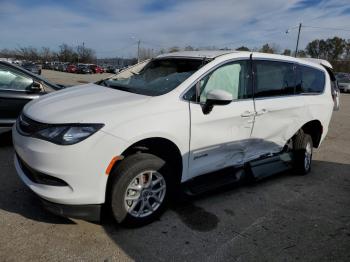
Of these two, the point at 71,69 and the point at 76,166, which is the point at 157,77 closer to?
the point at 76,166

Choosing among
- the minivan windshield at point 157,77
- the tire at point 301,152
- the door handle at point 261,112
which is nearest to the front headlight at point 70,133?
the minivan windshield at point 157,77

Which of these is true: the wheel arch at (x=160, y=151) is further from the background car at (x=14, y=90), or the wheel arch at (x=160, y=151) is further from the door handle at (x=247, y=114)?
the background car at (x=14, y=90)

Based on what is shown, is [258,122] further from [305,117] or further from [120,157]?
[120,157]

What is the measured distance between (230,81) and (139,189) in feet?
5.62

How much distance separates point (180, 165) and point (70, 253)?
4.37 ft

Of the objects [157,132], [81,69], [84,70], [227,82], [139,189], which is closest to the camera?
[157,132]

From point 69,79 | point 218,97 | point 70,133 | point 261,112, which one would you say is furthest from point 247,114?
point 69,79

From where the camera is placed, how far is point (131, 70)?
14.6 feet

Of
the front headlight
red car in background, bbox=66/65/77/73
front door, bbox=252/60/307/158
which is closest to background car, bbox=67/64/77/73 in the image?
red car in background, bbox=66/65/77/73

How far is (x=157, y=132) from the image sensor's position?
120 inches

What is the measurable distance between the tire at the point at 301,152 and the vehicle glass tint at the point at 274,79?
799 mm

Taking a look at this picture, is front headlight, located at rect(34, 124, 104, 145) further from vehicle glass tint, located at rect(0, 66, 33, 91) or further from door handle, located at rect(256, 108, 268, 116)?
vehicle glass tint, located at rect(0, 66, 33, 91)

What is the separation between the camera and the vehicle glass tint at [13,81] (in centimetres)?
554

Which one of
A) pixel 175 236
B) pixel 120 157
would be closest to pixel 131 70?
pixel 120 157
